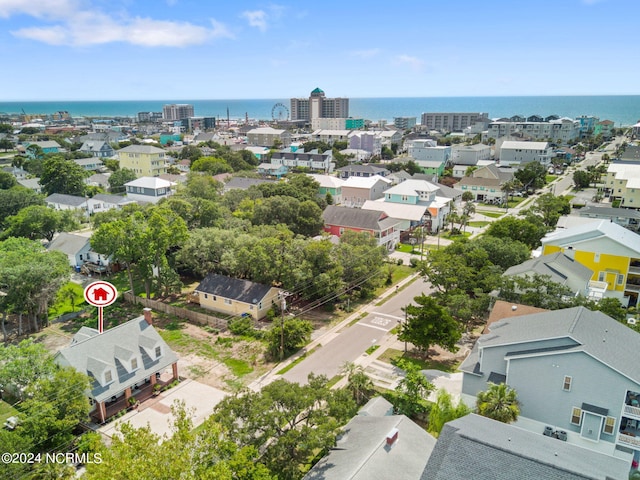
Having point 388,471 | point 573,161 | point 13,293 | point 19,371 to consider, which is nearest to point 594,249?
point 388,471

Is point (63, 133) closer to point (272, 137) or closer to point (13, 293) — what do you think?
point (272, 137)

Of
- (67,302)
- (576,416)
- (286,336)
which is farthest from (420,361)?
(67,302)

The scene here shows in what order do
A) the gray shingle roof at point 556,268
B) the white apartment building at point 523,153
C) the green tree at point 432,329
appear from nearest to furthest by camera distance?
1. the green tree at point 432,329
2. the gray shingle roof at point 556,268
3. the white apartment building at point 523,153

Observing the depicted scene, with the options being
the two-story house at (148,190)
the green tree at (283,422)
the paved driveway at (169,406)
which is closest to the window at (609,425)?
the green tree at (283,422)

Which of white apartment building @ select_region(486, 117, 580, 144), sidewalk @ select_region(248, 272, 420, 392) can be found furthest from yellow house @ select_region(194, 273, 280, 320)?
white apartment building @ select_region(486, 117, 580, 144)

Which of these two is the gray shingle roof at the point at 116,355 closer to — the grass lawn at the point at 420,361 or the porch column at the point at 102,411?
the porch column at the point at 102,411

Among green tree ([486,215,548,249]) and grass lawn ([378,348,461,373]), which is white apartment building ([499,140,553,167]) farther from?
grass lawn ([378,348,461,373])

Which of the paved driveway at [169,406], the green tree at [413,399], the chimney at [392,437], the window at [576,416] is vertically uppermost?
the chimney at [392,437]

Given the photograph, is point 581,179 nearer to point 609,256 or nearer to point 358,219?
point 358,219
